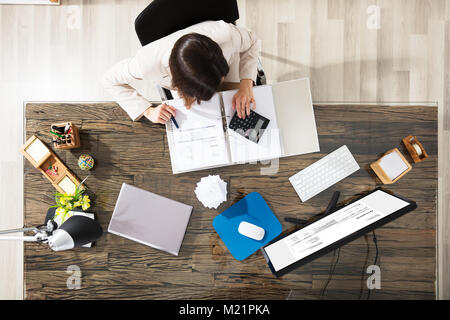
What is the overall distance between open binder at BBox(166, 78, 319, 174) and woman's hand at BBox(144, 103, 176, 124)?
3cm

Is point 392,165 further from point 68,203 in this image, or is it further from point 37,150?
point 37,150

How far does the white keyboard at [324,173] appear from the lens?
4.04 feet

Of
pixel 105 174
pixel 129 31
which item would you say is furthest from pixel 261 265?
pixel 129 31

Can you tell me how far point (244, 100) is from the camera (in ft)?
3.83

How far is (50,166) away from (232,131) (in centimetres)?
84

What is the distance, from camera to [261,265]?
1241 mm

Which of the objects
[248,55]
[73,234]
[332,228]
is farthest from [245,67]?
→ [73,234]

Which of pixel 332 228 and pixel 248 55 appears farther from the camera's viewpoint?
pixel 248 55

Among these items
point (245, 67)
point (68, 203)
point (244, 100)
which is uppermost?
point (245, 67)

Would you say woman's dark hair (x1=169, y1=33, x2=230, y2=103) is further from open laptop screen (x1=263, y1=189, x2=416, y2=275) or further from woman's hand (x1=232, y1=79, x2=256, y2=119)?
open laptop screen (x1=263, y1=189, x2=416, y2=275)

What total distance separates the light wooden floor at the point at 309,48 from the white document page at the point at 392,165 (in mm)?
697
